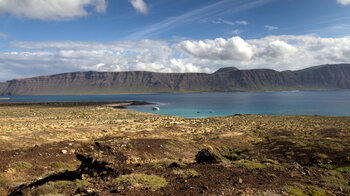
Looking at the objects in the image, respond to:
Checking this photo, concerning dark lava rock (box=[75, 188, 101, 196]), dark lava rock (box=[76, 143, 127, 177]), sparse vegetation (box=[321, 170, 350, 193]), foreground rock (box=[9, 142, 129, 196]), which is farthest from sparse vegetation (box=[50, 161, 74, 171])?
sparse vegetation (box=[321, 170, 350, 193])

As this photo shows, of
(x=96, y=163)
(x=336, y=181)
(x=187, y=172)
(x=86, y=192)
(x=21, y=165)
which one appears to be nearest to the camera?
(x=86, y=192)

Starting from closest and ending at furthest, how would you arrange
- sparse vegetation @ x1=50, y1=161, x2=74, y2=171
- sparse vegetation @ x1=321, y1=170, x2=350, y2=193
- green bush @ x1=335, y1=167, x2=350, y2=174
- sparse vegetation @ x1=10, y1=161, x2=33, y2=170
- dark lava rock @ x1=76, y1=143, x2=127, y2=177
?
sparse vegetation @ x1=321, y1=170, x2=350, y2=193 → dark lava rock @ x1=76, y1=143, x2=127, y2=177 → sparse vegetation @ x1=10, y1=161, x2=33, y2=170 → green bush @ x1=335, y1=167, x2=350, y2=174 → sparse vegetation @ x1=50, y1=161, x2=74, y2=171

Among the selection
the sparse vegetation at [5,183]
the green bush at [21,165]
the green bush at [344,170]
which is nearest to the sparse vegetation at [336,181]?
the green bush at [344,170]

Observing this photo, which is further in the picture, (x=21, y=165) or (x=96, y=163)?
(x=21, y=165)

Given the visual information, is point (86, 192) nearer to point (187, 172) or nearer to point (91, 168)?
point (91, 168)

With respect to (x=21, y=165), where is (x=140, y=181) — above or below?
above

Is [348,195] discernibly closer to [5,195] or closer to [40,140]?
[5,195]

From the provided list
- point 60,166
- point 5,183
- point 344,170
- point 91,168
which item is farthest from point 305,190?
point 5,183

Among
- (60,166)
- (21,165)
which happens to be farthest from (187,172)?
(21,165)

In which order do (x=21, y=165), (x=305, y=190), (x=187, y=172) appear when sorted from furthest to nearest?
(x=21, y=165) < (x=187, y=172) < (x=305, y=190)

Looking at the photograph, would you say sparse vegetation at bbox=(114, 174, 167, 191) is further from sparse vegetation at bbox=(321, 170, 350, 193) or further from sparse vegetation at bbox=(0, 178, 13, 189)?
sparse vegetation at bbox=(321, 170, 350, 193)

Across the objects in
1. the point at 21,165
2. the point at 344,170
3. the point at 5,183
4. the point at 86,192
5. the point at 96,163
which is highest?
the point at 96,163

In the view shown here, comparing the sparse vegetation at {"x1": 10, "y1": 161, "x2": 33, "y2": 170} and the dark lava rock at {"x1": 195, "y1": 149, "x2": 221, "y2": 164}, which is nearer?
the sparse vegetation at {"x1": 10, "y1": 161, "x2": 33, "y2": 170}

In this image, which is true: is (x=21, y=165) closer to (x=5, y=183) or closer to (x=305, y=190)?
(x=5, y=183)
